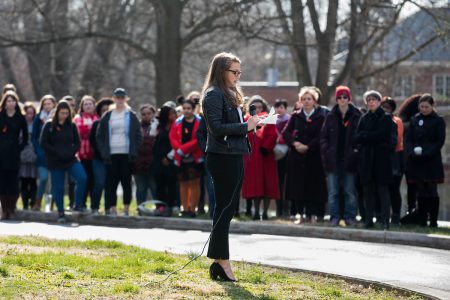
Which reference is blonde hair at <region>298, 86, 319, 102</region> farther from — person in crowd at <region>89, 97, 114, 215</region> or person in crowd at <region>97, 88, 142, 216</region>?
person in crowd at <region>89, 97, 114, 215</region>

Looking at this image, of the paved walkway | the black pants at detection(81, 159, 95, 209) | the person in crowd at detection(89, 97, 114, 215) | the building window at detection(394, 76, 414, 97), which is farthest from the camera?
the building window at detection(394, 76, 414, 97)

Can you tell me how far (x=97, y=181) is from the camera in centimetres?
1814

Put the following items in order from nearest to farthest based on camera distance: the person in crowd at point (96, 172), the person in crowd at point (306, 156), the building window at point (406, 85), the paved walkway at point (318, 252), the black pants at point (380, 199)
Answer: the paved walkway at point (318, 252)
the black pants at point (380, 199)
the person in crowd at point (306, 156)
the person in crowd at point (96, 172)
the building window at point (406, 85)

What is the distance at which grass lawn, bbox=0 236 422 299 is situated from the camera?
332 inches

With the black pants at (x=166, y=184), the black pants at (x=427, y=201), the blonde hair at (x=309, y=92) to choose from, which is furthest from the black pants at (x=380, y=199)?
the black pants at (x=166, y=184)

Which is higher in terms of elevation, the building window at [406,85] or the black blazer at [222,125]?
the building window at [406,85]

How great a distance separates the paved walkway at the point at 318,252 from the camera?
34.6 feet

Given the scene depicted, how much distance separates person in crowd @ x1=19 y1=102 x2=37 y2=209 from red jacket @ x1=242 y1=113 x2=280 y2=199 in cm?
425

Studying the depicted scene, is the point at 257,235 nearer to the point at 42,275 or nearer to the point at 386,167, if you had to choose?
the point at 386,167

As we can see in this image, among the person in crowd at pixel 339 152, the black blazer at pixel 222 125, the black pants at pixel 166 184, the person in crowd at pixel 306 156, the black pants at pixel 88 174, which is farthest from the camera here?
the black pants at pixel 88 174

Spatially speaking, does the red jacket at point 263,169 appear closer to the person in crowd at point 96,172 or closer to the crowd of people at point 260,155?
the crowd of people at point 260,155

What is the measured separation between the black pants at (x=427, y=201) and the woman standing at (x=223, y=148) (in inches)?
280

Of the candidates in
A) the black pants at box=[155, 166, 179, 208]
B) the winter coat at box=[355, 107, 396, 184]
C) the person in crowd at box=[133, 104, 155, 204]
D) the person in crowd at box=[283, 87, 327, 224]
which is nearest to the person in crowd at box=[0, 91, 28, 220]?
the person in crowd at box=[133, 104, 155, 204]

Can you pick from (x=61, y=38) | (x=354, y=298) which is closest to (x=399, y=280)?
(x=354, y=298)
